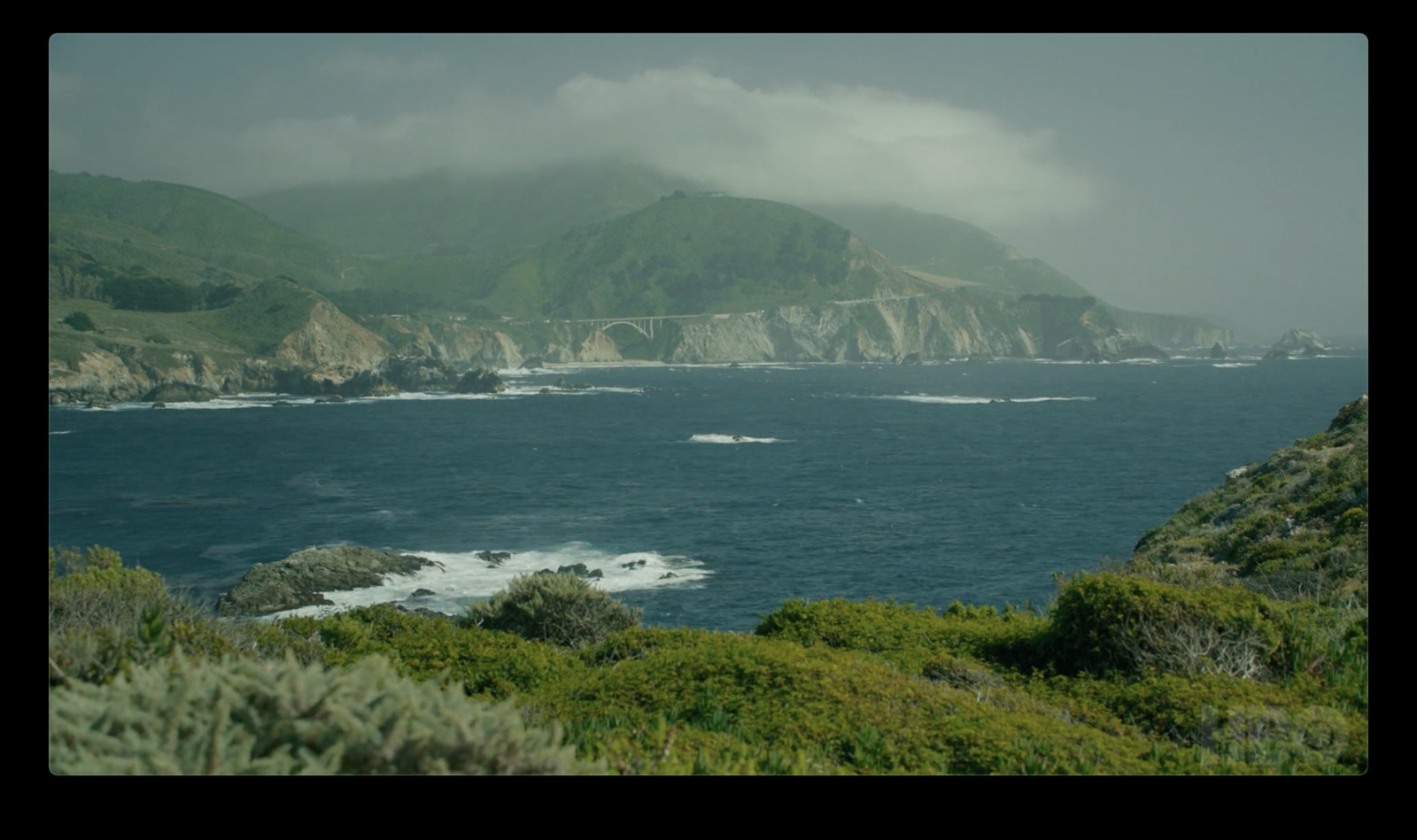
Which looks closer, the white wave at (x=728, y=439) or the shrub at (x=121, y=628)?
the shrub at (x=121, y=628)

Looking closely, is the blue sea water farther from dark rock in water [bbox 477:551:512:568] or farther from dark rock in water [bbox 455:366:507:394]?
dark rock in water [bbox 455:366:507:394]

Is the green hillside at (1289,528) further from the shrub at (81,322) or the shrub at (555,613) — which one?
the shrub at (81,322)

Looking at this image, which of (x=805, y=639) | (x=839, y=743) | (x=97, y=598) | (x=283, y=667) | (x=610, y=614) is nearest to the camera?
(x=283, y=667)

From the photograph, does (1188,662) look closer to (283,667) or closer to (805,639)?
(805,639)

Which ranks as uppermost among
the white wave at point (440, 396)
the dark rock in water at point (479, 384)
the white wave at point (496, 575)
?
the dark rock in water at point (479, 384)

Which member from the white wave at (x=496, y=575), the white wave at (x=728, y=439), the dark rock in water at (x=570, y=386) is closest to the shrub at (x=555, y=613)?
the white wave at (x=496, y=575)

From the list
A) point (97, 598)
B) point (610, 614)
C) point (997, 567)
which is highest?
point (97, 598)
